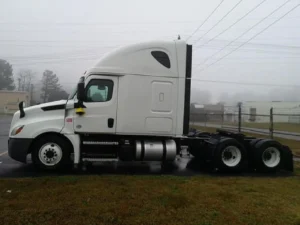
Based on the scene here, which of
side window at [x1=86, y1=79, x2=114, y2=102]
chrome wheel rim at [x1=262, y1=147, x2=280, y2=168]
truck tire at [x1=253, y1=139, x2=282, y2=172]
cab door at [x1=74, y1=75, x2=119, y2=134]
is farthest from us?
chrome wheel rim at [x1=262, y1=147, x2=280, y2=168]

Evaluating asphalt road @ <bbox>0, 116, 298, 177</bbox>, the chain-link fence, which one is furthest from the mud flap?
the chain-link fence

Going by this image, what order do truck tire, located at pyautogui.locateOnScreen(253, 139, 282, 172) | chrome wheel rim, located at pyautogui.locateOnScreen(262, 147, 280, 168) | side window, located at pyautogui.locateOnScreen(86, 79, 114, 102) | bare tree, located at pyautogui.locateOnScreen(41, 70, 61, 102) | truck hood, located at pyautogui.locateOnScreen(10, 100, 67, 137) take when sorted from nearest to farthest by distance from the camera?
truck hood, located at pyautogui.locateOnScreen(10, 100, 67, 137)
side window, located at pyautogui.locateOnScreen(86, 79, 114, 102)
truck tire, located at pyautogui.locateOnScreen(253, 139, 282, 172)
chrome wheel rim, located at pyautogui.locateOnScreen(262, 147, 280, 168)
bare tree, located at pyautogui.locateOnScreen(41, 70, 61, 102)

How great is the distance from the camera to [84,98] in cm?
811

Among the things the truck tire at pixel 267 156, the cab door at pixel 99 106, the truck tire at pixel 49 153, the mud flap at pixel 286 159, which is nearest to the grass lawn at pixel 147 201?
the truck tire at pixel 49 153

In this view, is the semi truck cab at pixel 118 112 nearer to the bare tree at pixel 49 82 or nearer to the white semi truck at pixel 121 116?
the white semi truck at pixel 121 116

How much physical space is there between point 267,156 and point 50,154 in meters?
6.29

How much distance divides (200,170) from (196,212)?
4039 mm

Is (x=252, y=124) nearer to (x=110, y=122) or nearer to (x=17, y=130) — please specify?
(x=110, y=122)

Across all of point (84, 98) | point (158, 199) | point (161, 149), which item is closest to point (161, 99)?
point (161, 149)

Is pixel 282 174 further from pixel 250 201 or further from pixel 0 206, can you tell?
pixel 0 206

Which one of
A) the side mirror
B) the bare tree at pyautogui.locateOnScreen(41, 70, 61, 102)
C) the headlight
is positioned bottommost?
the headlight

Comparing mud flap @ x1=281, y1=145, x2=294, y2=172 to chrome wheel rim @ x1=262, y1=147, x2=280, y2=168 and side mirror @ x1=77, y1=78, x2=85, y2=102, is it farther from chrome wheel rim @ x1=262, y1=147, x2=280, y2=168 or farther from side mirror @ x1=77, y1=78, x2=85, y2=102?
side mirror @ x1=77, y1=78, x2=85, y2=102

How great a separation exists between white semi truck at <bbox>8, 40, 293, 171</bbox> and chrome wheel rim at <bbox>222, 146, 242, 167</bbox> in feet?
0.19

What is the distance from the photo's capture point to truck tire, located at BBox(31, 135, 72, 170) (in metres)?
7.95
